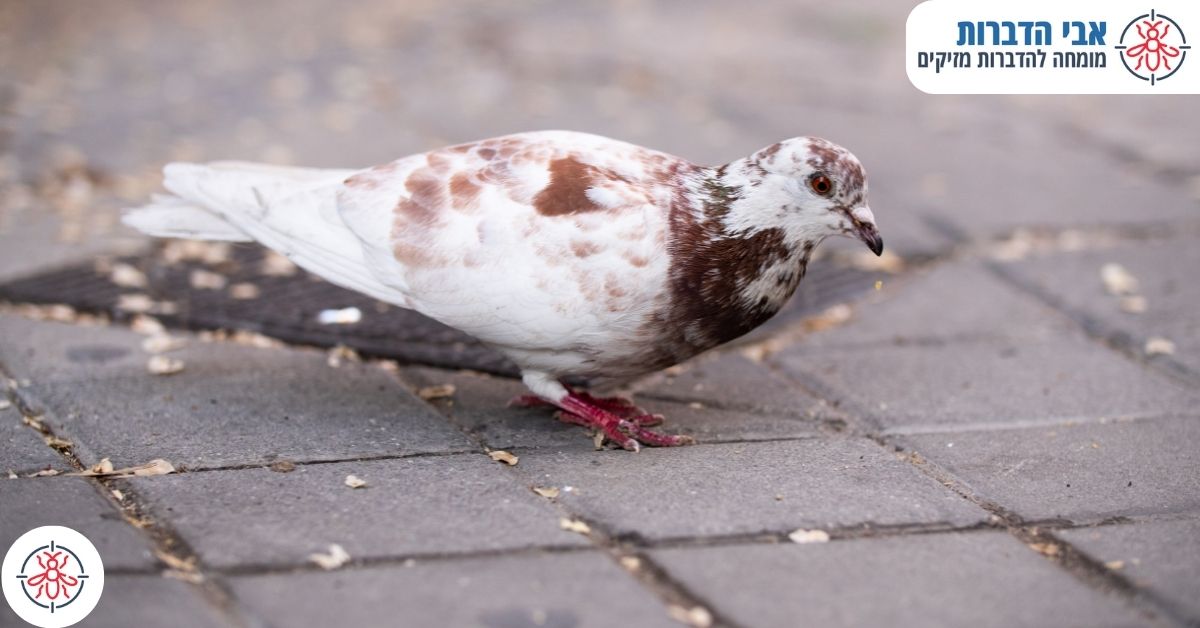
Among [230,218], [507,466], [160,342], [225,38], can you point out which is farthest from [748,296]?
[225,38]

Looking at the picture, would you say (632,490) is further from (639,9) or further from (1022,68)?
(639,9)

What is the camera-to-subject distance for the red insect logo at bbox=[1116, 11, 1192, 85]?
4.59 meters

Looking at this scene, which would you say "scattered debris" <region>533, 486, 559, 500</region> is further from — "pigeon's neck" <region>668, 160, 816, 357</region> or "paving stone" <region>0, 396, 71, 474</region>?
"paving stone" <region>0, 396, 71, 474</region>

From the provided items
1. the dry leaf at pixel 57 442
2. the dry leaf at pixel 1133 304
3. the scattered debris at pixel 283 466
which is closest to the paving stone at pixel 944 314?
the dry leaf at pixel 1133 304

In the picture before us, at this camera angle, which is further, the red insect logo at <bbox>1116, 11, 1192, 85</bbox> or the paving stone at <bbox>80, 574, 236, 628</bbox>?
the red insect logo at <bbox>1116, 11, 1192, 85</bbox>

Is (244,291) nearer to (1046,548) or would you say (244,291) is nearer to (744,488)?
(744,488)

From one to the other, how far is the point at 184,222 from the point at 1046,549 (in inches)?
95.7

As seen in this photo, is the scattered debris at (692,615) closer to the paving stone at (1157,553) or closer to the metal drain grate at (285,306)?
the paving stone at (1157,553)

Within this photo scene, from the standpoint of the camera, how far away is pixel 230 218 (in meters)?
3.57

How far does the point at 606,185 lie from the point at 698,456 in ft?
2.44

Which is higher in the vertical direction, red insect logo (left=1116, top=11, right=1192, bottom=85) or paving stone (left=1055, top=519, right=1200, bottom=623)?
red insect logo (left=1116, top=11, right=1192, bottom=85)

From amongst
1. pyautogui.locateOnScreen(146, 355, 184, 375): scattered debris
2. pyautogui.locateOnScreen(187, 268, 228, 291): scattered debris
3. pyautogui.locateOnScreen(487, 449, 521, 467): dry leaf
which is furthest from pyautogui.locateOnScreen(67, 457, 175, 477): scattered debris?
pyautogui.locateOnScreen(187, 268, 228, 291): scattered debris

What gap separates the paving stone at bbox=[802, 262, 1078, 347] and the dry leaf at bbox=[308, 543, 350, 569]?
6.77 ft

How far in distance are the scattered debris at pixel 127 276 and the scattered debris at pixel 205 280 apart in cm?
16
